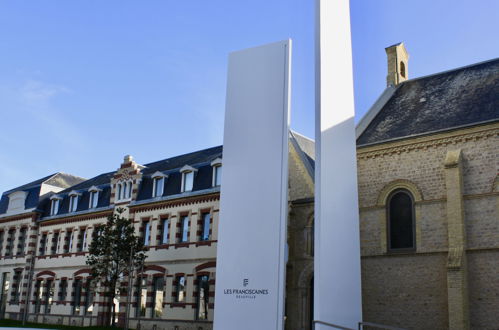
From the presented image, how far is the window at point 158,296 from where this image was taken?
33.8 metres

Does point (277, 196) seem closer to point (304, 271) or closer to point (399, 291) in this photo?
point (399, 291)

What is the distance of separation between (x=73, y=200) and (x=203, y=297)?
1592cm

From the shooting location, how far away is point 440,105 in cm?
2608

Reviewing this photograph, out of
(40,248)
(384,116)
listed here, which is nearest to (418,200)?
(384,116)

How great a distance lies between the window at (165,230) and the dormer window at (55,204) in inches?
486

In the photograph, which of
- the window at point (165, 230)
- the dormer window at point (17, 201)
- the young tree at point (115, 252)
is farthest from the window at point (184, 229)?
the dormer window at point (17, 201)

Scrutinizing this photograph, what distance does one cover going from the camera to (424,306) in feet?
74.8

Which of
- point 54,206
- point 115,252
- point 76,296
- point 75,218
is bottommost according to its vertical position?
point 76,296

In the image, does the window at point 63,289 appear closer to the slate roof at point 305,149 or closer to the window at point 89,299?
the window at point 89,299

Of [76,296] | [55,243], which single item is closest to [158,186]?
[76,296]

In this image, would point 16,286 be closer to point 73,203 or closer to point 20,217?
point 20,217

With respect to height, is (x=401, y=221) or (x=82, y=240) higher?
(x=82, y=240)

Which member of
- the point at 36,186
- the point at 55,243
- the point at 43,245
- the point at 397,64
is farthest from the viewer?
the point at 36,186

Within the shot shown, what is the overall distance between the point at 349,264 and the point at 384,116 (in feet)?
46.0
